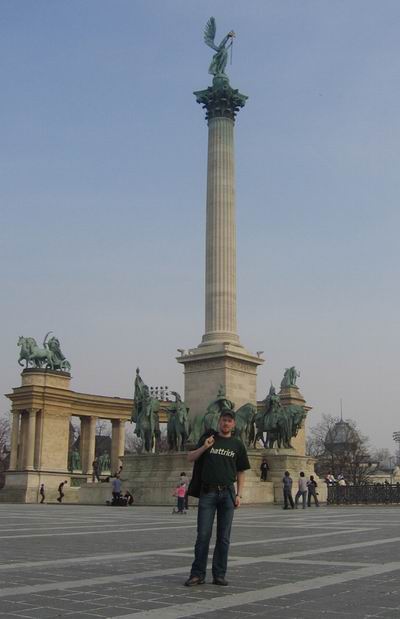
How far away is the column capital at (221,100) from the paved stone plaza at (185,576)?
131ft

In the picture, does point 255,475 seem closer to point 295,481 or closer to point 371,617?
point 295,481

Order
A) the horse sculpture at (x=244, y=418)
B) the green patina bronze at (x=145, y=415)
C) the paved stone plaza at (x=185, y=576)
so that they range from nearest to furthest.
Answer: the paved stone plaza at (x=185, y=576)
the horse sculpture at (x=244, y=418)
the green patina bronze at (x=145, y=415)

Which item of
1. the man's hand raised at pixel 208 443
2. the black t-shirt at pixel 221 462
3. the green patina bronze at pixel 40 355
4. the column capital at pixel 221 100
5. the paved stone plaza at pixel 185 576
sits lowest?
the paved stone plaza at pixel 185 576

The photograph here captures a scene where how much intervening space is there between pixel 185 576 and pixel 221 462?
1.62m

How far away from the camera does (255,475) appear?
4244cm

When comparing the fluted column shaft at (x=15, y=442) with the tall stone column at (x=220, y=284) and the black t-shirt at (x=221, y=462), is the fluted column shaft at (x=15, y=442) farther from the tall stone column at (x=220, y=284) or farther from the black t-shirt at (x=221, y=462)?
the black t-shirt at (x=221, y=462)

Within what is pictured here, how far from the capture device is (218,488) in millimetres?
9016

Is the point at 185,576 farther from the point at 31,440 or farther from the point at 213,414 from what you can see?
the point at 31,440

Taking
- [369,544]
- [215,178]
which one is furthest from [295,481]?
[369,544]

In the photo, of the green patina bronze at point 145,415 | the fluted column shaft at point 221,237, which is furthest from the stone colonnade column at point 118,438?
the fluted column shaft at point 221,237

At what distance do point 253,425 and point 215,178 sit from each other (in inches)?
643

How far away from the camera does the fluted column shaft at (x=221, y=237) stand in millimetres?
47981

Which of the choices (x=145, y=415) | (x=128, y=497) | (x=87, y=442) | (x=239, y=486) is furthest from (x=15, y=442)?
(x=239, y=486)

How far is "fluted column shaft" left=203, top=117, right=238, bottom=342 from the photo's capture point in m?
48.0
